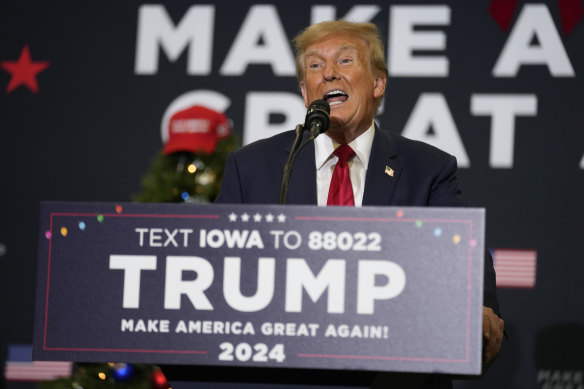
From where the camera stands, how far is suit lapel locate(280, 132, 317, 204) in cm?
214

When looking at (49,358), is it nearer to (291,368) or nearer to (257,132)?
(291,368)

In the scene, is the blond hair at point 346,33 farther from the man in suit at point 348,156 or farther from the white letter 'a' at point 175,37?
the white letter 'a' at point 175,37

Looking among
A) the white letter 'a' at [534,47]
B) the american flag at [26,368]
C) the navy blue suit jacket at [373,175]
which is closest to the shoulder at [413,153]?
the navy blue suit jacket at [373,175]

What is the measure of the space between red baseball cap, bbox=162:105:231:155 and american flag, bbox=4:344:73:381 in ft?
4.42

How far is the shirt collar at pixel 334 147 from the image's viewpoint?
227 cm

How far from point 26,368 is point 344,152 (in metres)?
2.94

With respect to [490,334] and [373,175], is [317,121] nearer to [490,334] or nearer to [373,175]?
[373,175]

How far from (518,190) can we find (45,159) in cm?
247

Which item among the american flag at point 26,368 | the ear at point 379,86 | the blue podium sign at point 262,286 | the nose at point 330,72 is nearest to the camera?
the blue podium sign at point 262,286

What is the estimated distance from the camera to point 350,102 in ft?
7.84

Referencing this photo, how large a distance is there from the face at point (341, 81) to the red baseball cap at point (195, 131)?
1.61 metres

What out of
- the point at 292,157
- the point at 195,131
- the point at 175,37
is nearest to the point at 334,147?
the point at 292,157

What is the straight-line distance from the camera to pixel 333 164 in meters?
2.27

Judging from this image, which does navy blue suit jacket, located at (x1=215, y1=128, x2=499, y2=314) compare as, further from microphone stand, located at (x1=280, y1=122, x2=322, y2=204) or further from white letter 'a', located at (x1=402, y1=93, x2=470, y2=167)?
white letter 'a', located at (x1=402, y1=93, x2=470, y2=167)
